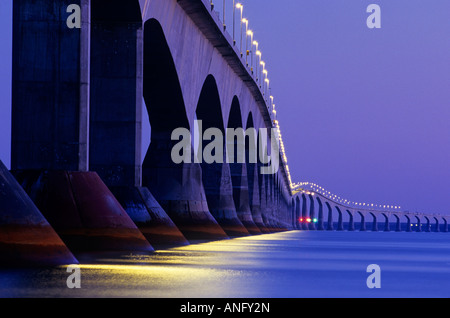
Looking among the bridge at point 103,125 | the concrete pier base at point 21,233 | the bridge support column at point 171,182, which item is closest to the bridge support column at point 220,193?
the bridge at point 103,125

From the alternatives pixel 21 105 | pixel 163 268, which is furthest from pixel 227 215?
pixel 163 268

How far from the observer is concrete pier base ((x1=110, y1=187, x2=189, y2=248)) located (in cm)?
3052

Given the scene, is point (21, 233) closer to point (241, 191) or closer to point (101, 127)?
point (101, 127)

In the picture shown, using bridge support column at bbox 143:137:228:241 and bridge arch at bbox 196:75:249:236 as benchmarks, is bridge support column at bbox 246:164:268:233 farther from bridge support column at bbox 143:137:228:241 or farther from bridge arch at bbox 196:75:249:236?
bridge support column at bbox 143:137:228:241

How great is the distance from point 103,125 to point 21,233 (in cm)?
1390

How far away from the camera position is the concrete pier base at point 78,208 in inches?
900

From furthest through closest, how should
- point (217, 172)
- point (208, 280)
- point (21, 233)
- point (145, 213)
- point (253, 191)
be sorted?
1. point (253, 191)
2. point (217, 172)
3. point (145, 213)
4. point (21, 233)
5. point (208, 280)

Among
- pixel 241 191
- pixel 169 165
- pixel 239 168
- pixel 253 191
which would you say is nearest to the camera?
pixel 169 165

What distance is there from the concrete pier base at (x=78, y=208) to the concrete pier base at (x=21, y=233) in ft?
15.4

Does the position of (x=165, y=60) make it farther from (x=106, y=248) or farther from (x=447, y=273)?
(x=447, y=273)

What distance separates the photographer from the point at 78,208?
76.4 feet

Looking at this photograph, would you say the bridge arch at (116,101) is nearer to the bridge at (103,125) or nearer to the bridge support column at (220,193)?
the bridge at (103,125)

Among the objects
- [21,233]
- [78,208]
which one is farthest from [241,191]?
[21,233]

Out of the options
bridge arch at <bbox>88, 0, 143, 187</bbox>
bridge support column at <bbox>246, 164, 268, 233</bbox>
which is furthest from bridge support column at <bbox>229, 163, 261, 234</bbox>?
bridge arch at <bbox>88, 0, 143, 187</bbox>
